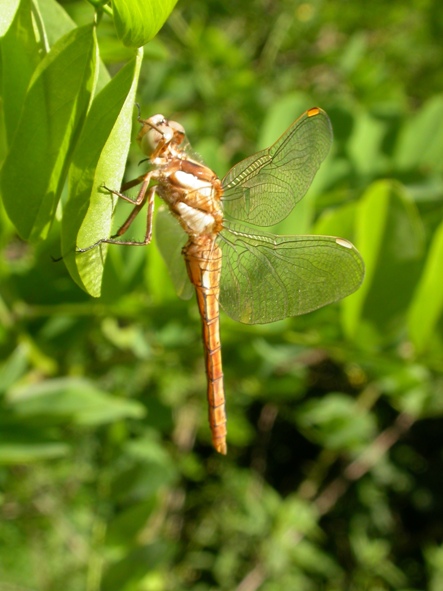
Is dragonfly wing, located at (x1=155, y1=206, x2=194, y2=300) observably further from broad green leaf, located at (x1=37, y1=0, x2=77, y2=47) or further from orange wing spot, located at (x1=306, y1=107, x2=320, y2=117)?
broad green leaf, located at (x1=37, y1=0, x2=77, y2=47)

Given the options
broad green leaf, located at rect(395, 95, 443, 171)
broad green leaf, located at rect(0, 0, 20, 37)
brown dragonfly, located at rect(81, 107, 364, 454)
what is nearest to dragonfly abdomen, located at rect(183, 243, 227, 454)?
brown dragonfly, located at rect(81, 107, 364, 454)

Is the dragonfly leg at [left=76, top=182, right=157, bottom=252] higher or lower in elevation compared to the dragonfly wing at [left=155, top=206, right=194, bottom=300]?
higher

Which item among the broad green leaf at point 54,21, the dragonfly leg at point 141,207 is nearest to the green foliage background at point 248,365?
the broad green leaf at point 54,21

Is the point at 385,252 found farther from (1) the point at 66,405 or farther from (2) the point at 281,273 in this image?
(1) the point at 66,405

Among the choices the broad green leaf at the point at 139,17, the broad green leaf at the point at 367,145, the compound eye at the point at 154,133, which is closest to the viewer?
the broad green leaf at the point at 139,17

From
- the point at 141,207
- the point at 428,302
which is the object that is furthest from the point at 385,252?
the point at 141,207

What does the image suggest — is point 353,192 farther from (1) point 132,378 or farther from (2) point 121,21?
(2) point 121,21

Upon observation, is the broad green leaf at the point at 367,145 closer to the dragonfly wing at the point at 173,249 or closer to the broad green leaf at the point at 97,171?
the dragonfly wing at the point at 173,249
